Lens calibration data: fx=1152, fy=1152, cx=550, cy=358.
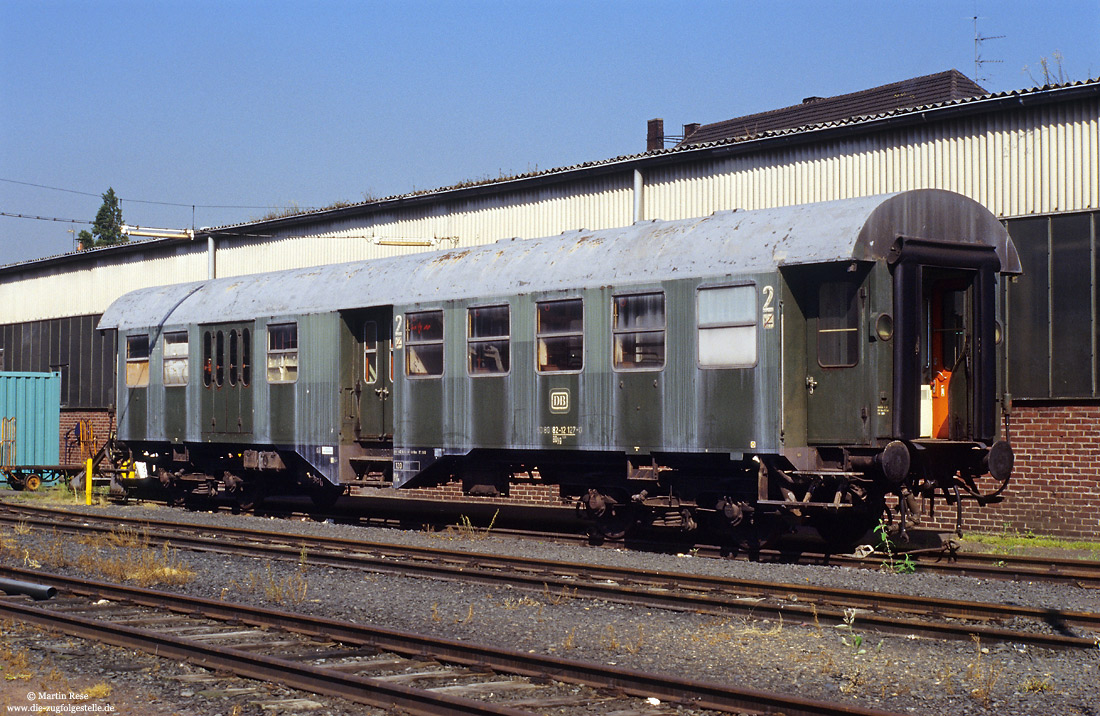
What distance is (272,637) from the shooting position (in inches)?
349

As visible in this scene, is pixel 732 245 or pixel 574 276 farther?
pixel 574 276

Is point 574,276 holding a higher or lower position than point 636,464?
higher

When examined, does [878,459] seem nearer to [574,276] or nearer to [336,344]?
[574,276]

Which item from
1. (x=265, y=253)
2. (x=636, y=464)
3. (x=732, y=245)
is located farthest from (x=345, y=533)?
(x=265, y=253)

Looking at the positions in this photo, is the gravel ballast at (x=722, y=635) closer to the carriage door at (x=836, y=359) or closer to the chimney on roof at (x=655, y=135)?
the carriage door at (x=836, y=359)

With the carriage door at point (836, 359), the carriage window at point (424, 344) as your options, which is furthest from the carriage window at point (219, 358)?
the carriage door at point (836, 359)

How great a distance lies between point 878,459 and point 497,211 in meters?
13.0

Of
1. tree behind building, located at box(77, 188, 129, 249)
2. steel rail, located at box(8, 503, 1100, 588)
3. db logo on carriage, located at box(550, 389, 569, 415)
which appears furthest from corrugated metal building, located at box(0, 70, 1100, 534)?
tree behind building, located at box(77, 188, 129, 249)

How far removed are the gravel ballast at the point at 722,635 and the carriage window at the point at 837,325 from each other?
7.28 feet

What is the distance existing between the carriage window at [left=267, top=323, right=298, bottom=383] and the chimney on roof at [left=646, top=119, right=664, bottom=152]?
1838 centimetres

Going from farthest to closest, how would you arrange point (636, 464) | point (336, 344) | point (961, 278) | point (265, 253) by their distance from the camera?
point (265, 253)
point (336, 344)
point (636, 464)
point (961, 278)

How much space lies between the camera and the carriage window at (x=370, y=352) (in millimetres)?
17250

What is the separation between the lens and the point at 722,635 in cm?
871

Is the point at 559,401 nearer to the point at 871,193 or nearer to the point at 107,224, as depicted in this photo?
the point at 871,193
